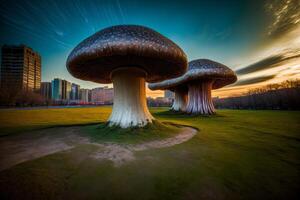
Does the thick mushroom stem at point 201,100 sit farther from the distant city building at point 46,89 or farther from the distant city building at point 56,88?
the distant city building at point 56,88

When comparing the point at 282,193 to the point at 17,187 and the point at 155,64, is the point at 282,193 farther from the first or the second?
the point at 155,64

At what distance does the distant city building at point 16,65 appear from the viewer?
17312mm

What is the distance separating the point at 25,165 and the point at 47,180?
2.33 feet

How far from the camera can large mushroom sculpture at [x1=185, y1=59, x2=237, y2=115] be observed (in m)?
7.79

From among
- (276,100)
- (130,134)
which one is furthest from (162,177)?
(276,100)

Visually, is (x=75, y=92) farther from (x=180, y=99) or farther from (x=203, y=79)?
(x=203, y=79)

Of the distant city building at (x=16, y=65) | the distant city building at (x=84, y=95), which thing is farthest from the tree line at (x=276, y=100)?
the distant city building at (x=84, y=95)

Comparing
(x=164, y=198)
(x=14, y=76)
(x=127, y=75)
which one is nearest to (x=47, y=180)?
(x=164, y=198)

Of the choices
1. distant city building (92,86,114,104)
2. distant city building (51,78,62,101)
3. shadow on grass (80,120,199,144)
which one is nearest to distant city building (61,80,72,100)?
distant city building (51,78,62,101)

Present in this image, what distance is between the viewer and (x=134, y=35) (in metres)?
2.95

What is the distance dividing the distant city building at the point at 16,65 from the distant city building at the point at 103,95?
2991 cm

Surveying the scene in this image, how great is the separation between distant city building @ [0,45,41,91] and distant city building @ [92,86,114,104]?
98.1 ft

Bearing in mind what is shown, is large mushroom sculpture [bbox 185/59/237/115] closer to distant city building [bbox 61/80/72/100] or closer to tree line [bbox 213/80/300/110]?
tree line [bbox 213/80/300/110]

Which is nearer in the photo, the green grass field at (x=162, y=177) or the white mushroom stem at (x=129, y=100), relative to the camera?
the green grass field at (x=162, y=177)
